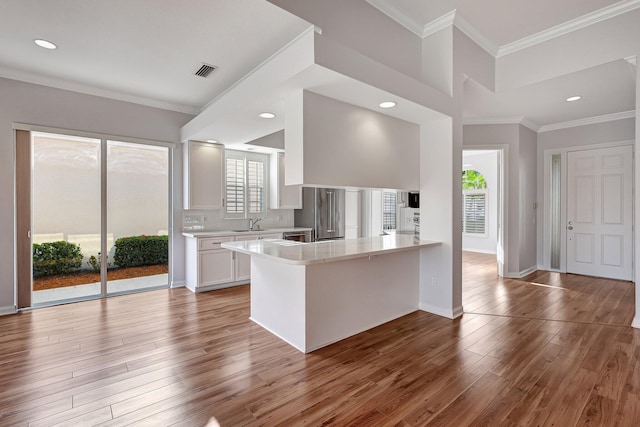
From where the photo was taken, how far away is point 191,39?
318 cm

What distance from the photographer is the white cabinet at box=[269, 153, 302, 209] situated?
584 centimetres

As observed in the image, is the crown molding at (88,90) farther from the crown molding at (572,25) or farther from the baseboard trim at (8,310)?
the crown molding at (572,25)

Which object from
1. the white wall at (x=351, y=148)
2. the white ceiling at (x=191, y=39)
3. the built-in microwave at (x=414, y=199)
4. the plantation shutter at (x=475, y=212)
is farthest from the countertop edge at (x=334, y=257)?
the plantation shutter at (x=475, y=212)

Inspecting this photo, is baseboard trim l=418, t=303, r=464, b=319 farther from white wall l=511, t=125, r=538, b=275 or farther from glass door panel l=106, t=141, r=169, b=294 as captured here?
glass door panel l=106, t=141, r=169, b=294

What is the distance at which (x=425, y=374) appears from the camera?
2367 millimetres

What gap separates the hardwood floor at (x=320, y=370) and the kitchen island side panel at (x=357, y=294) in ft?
0.48

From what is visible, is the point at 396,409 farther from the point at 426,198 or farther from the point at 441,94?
the point at 441,94

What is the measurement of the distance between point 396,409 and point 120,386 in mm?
1912

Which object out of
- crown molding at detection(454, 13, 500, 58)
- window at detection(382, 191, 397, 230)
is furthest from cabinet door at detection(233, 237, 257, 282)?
window at detection(382, 191, 397, 230)

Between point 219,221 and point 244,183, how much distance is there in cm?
82

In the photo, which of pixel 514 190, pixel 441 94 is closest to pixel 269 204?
pixel 441 94

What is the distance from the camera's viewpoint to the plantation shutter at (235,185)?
5.52 m

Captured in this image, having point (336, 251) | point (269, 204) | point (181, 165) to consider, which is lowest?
point (336, 251)

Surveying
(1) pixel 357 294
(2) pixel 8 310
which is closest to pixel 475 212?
(1) pixel 357 294
